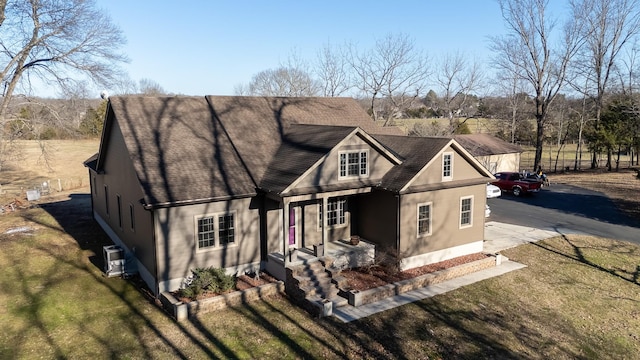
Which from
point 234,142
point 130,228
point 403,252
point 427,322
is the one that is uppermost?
point 234,142

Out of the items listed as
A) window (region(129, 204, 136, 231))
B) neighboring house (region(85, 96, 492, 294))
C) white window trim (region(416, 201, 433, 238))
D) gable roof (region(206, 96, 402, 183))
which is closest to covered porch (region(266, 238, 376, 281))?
neighboring house (region(85, 96, 492, 294))

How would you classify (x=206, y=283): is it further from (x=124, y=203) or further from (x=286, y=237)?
(x=124, y=203)

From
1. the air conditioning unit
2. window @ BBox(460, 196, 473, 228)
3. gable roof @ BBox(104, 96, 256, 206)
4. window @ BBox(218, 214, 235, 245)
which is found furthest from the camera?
window @ BBox(460, 196, 473, 228)

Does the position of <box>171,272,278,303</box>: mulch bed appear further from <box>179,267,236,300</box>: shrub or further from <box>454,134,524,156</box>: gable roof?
<box>454,134,524,156</box>: gable roof

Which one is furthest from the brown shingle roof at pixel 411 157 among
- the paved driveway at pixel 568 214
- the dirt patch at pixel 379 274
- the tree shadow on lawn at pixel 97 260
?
the paved driveway at pixel 568 214

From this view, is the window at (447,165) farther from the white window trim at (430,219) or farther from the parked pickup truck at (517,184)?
the parked pickup truck at (517,184)

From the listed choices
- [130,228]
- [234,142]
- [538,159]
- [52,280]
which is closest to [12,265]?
[52,280]

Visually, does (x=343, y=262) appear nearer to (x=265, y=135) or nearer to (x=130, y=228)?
(x=265, y=135)
